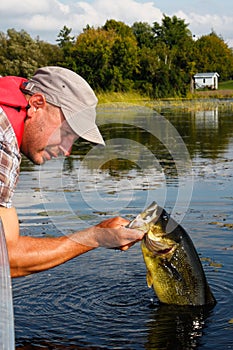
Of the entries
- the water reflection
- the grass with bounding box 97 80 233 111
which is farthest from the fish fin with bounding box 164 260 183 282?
the grass with bounding box 97 80 233 111

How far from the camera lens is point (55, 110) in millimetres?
4398

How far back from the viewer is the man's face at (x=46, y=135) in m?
4.32

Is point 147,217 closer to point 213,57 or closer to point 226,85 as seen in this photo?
point 213,57

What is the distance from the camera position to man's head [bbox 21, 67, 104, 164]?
4.31 metres

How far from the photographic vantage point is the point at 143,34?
344 ft

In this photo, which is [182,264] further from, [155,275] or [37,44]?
[37,44]

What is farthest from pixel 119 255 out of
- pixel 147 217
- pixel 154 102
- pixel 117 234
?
pixel 154 102

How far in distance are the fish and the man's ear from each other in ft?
6.49

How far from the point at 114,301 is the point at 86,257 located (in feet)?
5.68

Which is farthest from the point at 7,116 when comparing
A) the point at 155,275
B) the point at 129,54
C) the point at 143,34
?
the point at 143,34

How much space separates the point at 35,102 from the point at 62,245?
4.62 ft

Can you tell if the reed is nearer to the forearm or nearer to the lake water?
the lake water

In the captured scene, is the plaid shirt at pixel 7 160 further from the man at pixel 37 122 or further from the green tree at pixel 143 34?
the green tree at pixel 143 34

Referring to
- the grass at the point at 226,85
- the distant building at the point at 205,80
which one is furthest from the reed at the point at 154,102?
the grass at the point at 226,85
